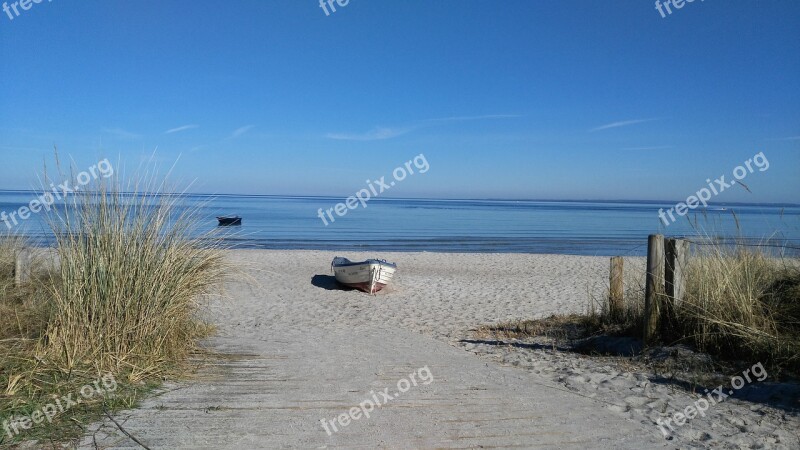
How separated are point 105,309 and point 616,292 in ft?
21.6

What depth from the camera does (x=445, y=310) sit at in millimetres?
12531

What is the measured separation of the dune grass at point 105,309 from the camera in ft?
15.2

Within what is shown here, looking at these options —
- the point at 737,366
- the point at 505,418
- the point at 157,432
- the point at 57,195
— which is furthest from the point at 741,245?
the point at 57,195

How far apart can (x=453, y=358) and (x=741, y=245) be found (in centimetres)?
388

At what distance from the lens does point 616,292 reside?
838cm

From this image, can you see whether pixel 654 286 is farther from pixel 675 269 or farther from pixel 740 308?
pixel 740 308

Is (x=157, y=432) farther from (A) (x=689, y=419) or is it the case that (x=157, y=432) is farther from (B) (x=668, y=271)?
(B) (x=668, y=271)
